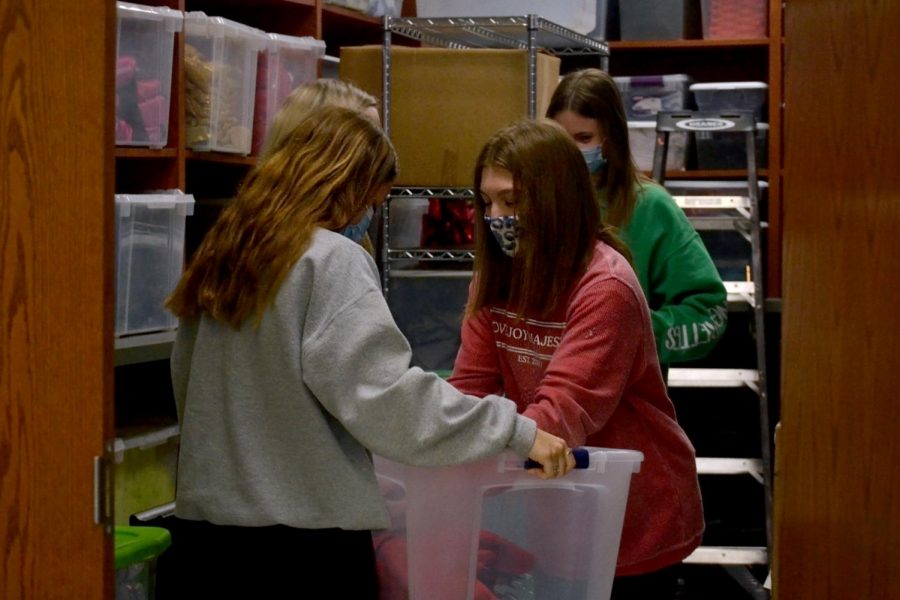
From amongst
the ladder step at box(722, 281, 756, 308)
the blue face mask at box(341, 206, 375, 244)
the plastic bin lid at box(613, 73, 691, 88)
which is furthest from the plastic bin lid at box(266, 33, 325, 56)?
the plastic bin lid at box(613, 73, 691, 88)

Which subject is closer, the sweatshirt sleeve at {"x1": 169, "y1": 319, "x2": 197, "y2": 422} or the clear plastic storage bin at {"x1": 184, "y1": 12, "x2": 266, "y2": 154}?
the sweatshirt sleeve at {"x1": 169, "y1": 319, "x2": 197, "y2": 422}

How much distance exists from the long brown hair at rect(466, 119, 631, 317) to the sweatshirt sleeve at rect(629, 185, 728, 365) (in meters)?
0.68

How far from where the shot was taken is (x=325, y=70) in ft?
13.5

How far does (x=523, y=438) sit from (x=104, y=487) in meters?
0.57

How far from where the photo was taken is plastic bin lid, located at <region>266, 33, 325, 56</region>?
3.54 metres

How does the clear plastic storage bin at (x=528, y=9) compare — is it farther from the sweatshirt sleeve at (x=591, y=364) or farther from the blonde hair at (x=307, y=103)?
the sweatshirt sleeve at (x=591, y=364)

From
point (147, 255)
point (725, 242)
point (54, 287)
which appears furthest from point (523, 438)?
point (725, 242)

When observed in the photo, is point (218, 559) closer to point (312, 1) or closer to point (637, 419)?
point (637, 419)

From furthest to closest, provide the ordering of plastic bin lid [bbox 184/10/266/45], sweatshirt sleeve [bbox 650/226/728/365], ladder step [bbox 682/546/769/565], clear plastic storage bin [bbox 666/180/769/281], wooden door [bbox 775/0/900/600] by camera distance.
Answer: clear plastic storage bin [bbox 666/180/769/281] < ladder step [bbox 682/546/769/565] < plastic bin lid [bbox 184/10/266/45] < sweatshirt sleeve [bbox 650/226/728/365] < wooden door [bbox 775/0/900/600]

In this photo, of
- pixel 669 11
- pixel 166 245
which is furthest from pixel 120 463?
pixel 669 11

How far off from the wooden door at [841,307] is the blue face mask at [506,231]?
0.41 metres

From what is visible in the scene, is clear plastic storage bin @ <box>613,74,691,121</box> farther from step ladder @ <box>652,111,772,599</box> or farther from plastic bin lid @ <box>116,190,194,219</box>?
plastic bin lid @ <box>116,190,194,219</box>

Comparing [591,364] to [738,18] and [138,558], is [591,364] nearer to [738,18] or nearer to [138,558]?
[138,558]

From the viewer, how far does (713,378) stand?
4223mm
